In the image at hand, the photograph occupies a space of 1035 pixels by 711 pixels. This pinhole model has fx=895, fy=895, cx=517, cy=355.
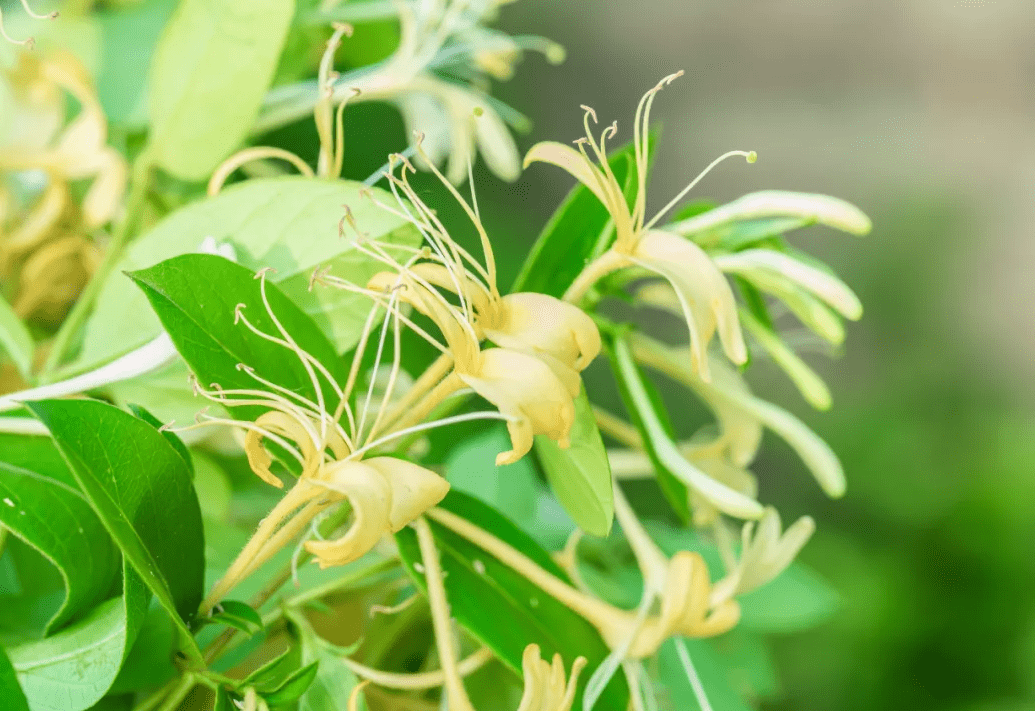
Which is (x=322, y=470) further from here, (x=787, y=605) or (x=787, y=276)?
(x=787, y=605)

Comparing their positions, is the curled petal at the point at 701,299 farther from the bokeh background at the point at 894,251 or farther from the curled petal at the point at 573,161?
the bokeh background at the point at 894,251

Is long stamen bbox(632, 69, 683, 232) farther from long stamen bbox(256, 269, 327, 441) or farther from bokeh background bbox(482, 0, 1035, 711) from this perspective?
bokeh background bbox(482, 0, 1035, 711)

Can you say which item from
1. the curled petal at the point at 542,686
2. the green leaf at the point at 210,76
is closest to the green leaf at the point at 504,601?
the curled petal at the point at 542,686

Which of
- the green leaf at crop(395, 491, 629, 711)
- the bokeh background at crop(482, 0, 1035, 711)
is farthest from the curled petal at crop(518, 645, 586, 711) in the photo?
the bokeh background at crop(482, 0, 1035, 711)

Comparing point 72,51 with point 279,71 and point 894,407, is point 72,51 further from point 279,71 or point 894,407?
point 894,407

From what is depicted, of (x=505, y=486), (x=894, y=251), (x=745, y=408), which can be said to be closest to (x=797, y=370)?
(x=745, y=408)

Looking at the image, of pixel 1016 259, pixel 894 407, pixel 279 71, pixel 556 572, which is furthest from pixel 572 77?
pixel 556 572

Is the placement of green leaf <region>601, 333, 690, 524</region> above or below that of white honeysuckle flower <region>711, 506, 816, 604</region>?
above
